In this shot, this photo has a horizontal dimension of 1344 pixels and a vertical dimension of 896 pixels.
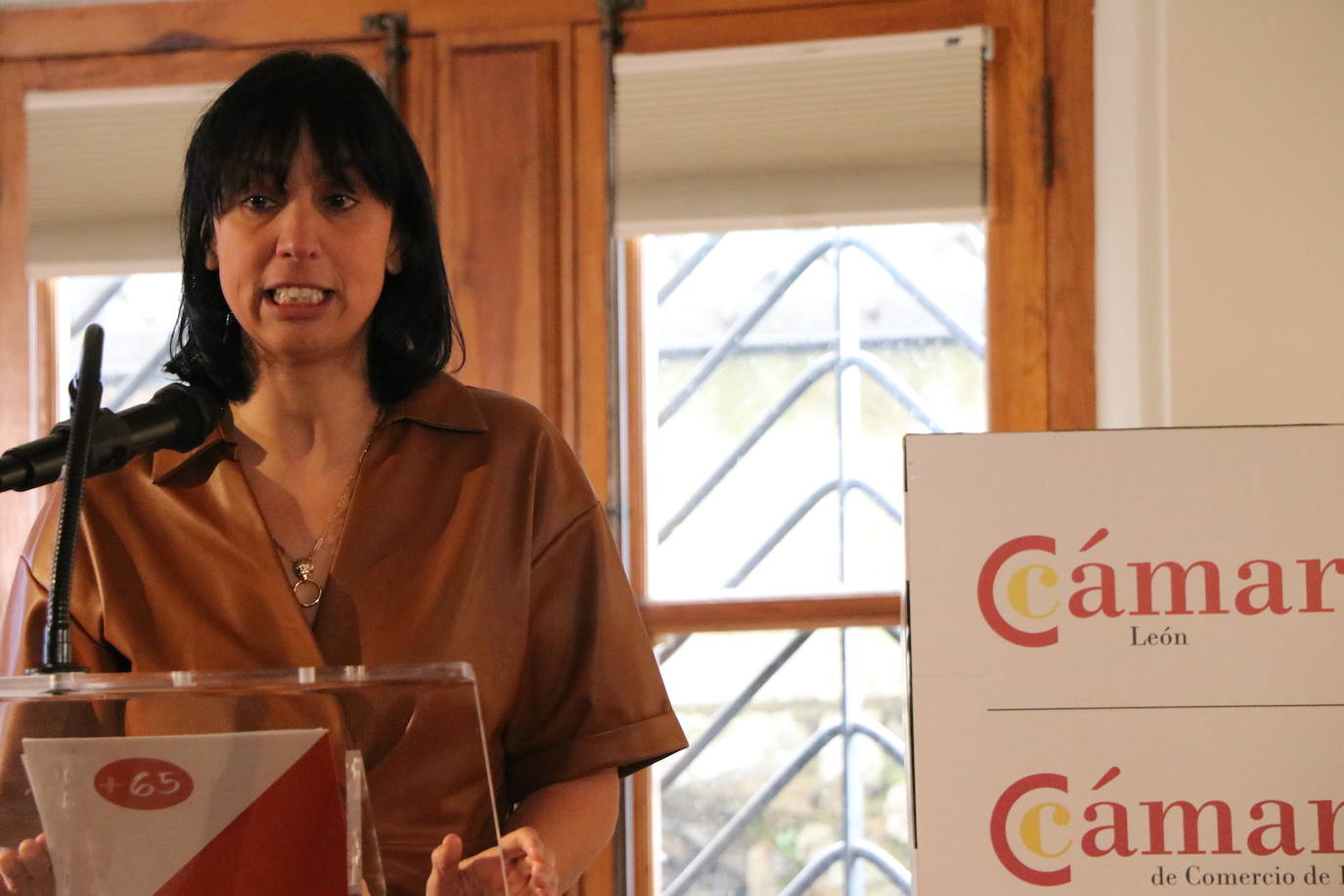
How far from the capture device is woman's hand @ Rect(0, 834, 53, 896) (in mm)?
820

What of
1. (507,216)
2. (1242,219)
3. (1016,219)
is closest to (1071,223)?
(1016,219)

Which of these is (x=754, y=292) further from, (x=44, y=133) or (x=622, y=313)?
(x=44, y=133)

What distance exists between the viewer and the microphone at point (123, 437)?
35.0 inches

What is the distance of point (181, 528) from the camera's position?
1338mm

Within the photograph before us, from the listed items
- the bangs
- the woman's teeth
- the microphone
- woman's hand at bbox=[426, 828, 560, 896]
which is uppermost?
the bangs

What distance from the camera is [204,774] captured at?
80cm

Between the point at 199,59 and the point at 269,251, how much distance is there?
1904mm

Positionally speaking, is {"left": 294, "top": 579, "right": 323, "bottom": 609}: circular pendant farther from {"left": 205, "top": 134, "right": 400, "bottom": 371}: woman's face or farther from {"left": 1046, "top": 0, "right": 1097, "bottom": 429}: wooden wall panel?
{"left": 1046, "top": 0, "right": 1097, "bottom": 429}: wooden wall panel

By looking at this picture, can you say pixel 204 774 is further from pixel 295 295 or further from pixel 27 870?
pixel 295 295

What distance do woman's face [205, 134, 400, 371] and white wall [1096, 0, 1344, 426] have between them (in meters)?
1.45

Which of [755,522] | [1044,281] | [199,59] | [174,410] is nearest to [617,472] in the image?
[755,522]

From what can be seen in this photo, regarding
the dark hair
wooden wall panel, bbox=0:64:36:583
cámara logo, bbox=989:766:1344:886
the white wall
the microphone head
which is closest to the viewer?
the microphone head

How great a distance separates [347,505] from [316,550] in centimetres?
6

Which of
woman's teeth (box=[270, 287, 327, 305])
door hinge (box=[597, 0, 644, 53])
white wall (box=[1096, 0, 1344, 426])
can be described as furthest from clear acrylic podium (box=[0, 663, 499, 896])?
door hinge (box=[597, 0, 644, 53])
